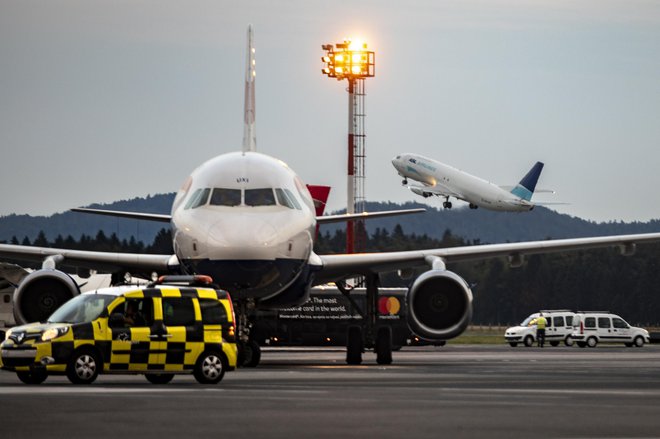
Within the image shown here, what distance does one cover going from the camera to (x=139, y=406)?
19781 mm

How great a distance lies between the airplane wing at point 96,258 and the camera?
36.7m

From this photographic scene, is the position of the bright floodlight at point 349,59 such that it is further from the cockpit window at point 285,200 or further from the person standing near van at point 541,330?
the cockpit window at point 285,200

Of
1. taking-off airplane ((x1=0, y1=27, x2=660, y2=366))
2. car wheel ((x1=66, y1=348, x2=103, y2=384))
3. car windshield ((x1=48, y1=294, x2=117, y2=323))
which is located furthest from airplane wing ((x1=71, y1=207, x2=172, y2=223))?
car wheel ((x1=66, y1=348, x2=103, y2=384))

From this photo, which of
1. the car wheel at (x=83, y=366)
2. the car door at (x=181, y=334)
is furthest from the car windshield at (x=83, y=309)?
the car door at (x=181, y=334)

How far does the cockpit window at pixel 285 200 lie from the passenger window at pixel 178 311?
20.3ft

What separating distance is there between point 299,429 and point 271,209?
639 inches

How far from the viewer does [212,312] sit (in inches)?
1067

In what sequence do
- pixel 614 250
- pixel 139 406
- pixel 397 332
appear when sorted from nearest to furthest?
pixel 139 406 < pixel 397 332 < pixel 614 250

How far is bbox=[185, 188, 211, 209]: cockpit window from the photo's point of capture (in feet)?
107

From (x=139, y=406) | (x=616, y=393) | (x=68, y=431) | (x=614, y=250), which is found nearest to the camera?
(x=68, y=431)

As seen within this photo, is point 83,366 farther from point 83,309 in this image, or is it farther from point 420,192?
point 420,192

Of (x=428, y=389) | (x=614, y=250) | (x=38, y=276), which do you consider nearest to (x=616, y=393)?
(x=428, y=389)

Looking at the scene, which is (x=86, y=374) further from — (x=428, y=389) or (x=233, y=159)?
(x=233, y=159)

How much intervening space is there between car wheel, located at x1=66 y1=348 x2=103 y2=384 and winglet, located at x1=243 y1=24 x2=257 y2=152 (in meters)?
15.7
